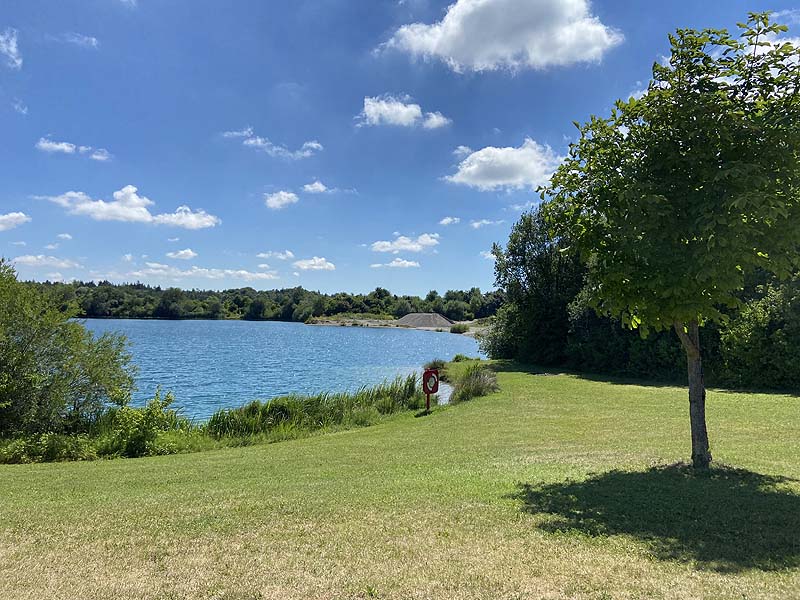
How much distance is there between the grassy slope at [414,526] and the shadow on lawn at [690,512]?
1.1 inches

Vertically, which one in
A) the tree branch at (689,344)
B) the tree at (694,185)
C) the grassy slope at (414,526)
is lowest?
the grassy slope at (414,526)

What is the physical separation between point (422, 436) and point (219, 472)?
5283mm

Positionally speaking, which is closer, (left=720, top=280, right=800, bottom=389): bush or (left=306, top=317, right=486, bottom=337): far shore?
(left=720, top=280, right=800, bottom=389): bush

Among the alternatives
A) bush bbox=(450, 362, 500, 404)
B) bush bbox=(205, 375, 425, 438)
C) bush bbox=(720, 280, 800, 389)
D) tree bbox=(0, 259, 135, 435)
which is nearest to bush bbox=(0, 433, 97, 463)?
tree bbox=(0, 259, 135, 435)

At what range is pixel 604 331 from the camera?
29.1m

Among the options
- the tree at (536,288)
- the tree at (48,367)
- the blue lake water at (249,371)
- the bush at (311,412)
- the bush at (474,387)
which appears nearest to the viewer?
the tree at (48,367)

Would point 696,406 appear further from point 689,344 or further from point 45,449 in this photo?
point 45,449

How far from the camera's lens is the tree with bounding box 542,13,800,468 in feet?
19.3

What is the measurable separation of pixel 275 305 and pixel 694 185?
16046 centimetres

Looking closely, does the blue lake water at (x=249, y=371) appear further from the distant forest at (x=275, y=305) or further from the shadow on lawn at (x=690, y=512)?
the distant forest at (x=275, y=305)

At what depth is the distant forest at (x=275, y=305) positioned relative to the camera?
134m

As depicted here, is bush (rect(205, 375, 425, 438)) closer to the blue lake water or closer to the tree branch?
the blue lake water

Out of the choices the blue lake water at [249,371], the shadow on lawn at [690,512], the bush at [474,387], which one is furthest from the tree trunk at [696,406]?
the blue lake water at [249,371]

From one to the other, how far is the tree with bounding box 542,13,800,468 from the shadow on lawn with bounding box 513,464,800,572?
3.11 feet
